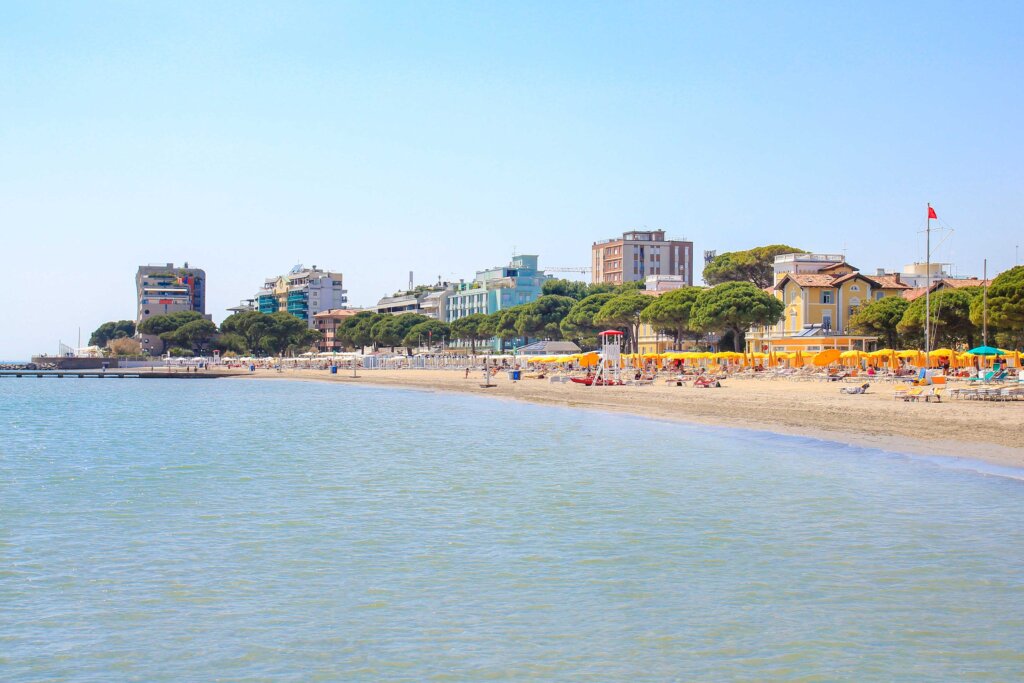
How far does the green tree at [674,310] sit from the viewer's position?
72750 mm

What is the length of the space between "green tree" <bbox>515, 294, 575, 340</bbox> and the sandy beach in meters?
47.4

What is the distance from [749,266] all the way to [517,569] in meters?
96.7

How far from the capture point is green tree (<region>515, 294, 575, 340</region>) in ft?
337

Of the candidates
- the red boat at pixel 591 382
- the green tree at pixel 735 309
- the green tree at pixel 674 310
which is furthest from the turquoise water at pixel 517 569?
the green tree at pixel 674 310

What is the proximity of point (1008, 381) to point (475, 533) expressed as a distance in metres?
27.8

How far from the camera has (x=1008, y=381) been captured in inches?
1369

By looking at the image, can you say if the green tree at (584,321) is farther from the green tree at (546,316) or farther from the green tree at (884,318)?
the green tree at (884,318)

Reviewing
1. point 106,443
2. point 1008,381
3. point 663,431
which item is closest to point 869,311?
point 1008,381

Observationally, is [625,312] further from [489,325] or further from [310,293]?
[310,293]

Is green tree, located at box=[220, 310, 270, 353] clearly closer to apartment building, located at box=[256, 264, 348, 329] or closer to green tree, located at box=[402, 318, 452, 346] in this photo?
green tree, located at box=[402, 318, 452, 346]

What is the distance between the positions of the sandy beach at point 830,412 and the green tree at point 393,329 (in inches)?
2954

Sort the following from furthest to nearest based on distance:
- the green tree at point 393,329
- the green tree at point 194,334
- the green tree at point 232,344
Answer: the green tree at point 194,334, the green tree at point 232,344, the green tree at point 393,329

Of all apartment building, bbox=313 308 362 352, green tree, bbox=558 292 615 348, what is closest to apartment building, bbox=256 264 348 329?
apartment building, bbox=313 308 362 352

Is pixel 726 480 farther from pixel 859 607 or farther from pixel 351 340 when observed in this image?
pixel 351 340
